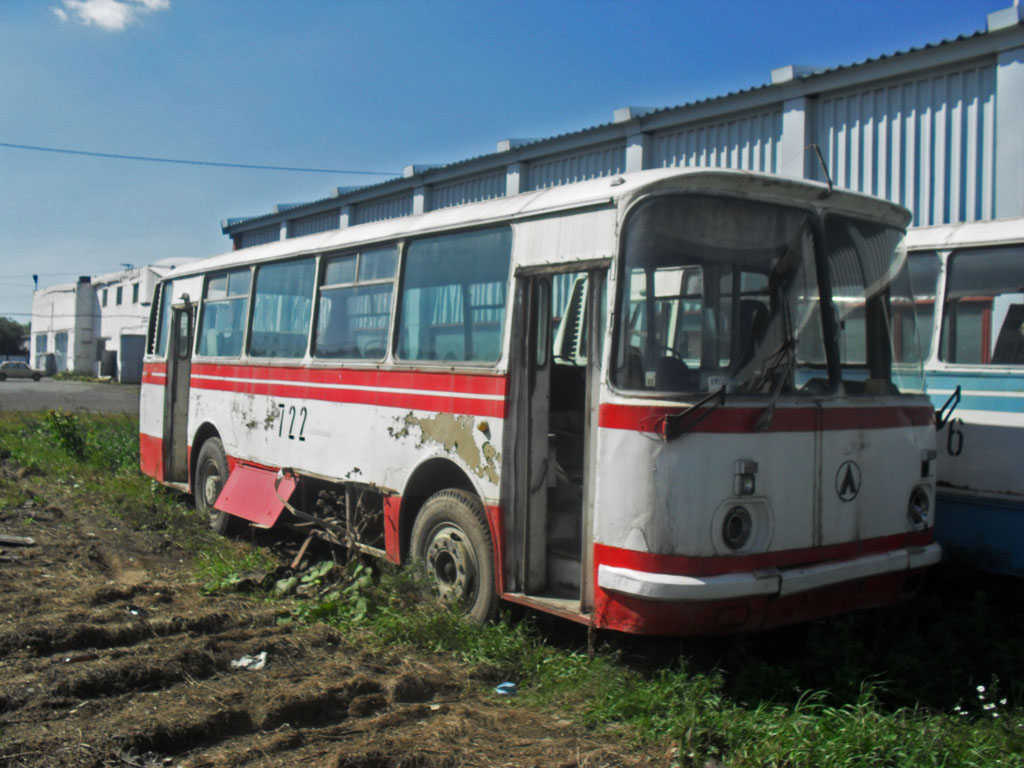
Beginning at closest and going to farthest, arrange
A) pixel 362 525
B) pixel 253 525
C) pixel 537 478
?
pixel 537 478 → pixel 362 525 → pixel 253 525

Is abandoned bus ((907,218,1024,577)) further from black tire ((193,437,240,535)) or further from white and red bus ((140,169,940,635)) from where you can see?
black tire ((193,437,240,535))

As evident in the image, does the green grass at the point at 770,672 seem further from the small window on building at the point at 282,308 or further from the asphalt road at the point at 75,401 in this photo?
the asphalt road at the point at 75,401

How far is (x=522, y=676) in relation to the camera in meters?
5.43

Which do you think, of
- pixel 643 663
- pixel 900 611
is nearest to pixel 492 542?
pixel 643 663

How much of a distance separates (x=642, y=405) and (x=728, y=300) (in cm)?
A: 80

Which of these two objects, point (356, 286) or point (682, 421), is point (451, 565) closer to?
point (682, 421)

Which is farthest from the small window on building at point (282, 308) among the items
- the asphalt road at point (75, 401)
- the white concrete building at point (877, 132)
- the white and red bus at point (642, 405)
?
the asphalt road at point (75, 401)

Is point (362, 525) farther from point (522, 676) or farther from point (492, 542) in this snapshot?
point (522, 676)

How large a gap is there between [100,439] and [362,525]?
10.3 meters

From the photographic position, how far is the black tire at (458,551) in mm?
5992

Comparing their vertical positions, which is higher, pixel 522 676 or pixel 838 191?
pixel 838 191

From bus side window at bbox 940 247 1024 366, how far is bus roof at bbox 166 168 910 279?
140 cm

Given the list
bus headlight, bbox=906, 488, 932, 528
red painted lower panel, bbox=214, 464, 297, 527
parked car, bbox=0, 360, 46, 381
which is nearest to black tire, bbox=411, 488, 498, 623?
red painted lower panel, bbox=214, 464, 297, 527

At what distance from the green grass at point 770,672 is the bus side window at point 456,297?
62.0 inches
